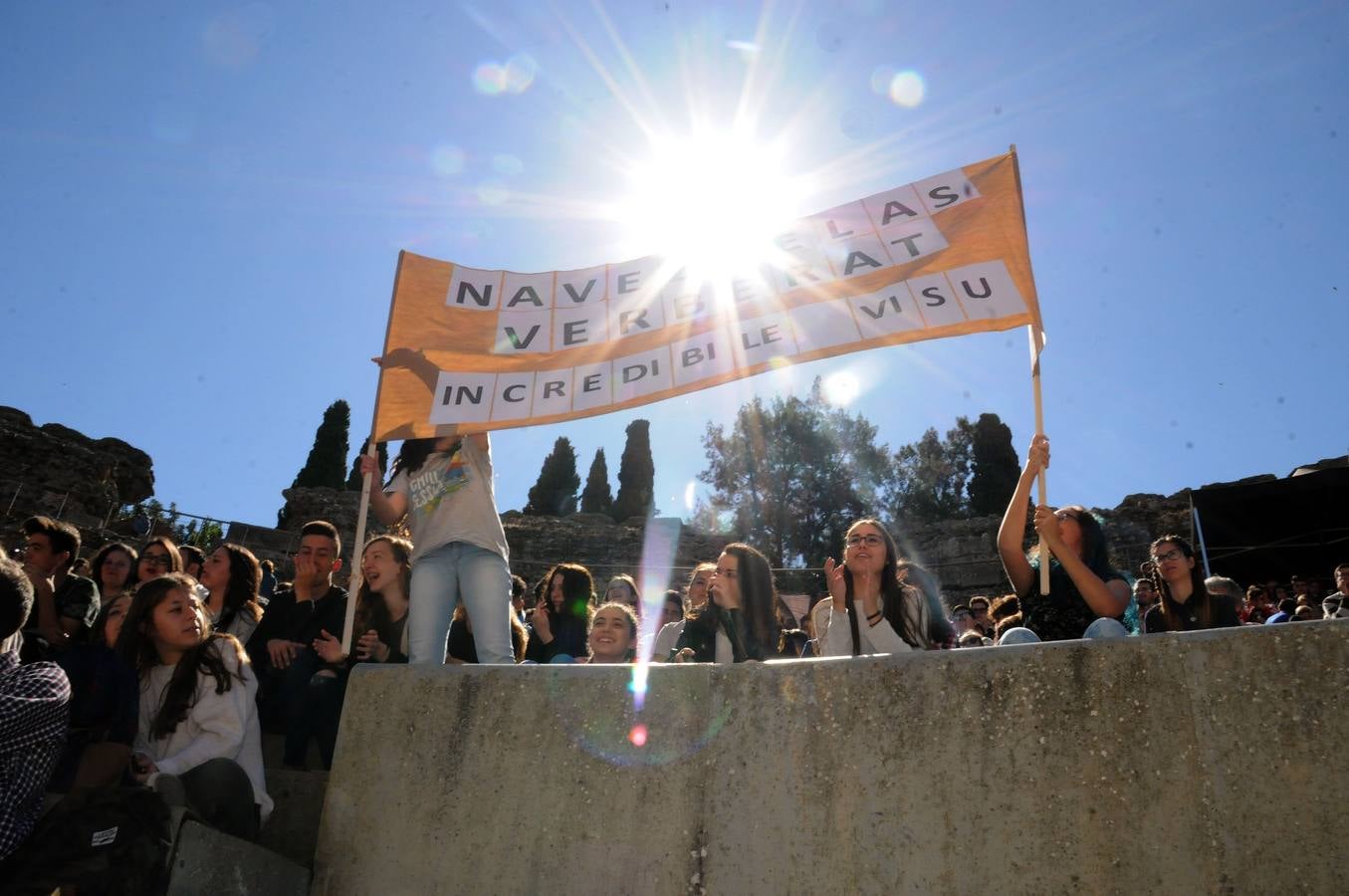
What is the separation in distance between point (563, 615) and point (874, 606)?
7.02 feet

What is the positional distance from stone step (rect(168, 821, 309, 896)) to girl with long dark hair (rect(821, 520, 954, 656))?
2.14 metres

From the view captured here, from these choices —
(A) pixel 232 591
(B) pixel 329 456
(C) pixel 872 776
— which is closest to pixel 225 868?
(C) pixel 872 776

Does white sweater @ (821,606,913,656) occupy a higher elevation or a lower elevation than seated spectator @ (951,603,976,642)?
lower

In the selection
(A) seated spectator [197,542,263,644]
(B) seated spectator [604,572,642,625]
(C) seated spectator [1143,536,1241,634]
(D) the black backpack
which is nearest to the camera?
(D) the black backpack

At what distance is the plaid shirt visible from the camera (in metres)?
2.58

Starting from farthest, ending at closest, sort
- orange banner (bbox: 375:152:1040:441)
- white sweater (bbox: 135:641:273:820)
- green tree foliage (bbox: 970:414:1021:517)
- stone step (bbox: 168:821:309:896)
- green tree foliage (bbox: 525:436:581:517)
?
green tree foliage (bbox: 525:436:581:517) < green tree foliage (bbox: 970:414:1021:517) < orange banner (bbox: 375:152:1040:441) < white sweater (bbox: 135:641:273:820) < stone step (bbox: 168:821:309:896)

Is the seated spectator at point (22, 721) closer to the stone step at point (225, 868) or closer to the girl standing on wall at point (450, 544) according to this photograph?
the stone step at point (225, 868)

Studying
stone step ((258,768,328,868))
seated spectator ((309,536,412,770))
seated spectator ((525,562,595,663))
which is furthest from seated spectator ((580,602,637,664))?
stone step ((258,768,328,868))

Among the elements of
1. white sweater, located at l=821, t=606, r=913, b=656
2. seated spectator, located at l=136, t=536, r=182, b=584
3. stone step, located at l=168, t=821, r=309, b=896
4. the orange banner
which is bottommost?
stone step, located at l=168, t=821, r=309, b=896

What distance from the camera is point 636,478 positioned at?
38531 millimetres

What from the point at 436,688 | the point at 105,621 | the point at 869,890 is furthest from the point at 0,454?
the point at 869,890

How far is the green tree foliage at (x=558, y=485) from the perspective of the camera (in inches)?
1556

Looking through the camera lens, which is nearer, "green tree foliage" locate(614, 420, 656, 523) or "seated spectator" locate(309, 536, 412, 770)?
"seated spectator" locate(309, 536, 412, 770)

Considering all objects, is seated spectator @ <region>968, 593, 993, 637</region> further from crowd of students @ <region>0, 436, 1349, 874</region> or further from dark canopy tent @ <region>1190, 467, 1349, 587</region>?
dark canopy tent @ <region>1190, 467, 1349, 587</region>
